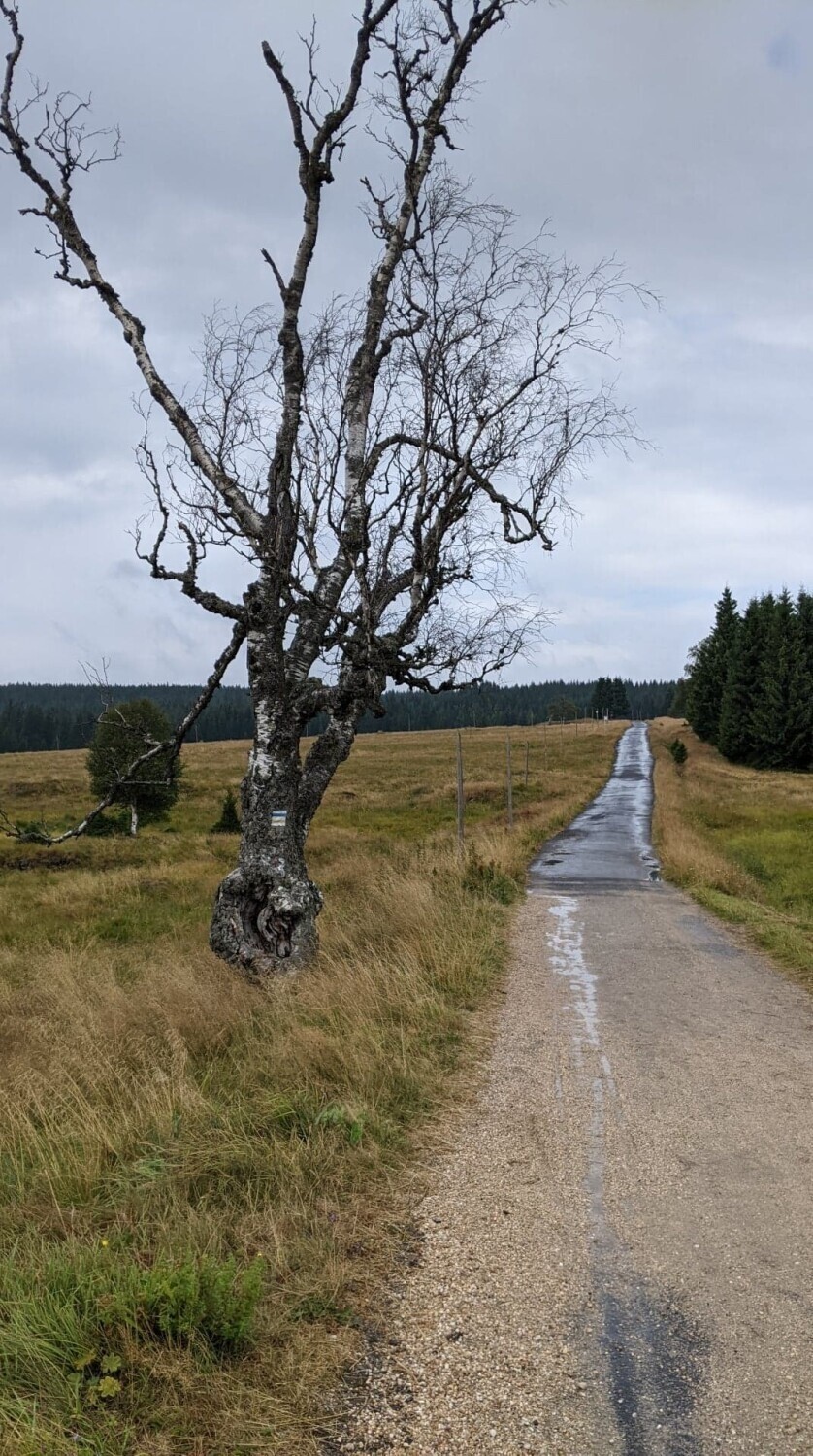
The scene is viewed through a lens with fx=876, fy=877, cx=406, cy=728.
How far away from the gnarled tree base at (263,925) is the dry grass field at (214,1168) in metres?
0.22

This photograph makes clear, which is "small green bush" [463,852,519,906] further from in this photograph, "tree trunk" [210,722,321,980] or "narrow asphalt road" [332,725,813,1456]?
"narrow asphalt road" [332,725,813,1456]

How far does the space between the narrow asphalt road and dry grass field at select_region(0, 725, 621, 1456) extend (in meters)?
0.26

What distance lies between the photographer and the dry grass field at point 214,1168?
103 inches

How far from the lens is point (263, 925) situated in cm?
761

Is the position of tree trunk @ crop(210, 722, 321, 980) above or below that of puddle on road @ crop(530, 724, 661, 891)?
above

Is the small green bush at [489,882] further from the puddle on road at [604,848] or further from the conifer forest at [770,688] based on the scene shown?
the conifer forest at [770,688]

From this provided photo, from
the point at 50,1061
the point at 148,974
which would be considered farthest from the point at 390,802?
the point at 50,1061

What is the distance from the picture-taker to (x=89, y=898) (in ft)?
68.0

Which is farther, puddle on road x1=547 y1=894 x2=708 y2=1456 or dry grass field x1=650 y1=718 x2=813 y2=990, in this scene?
dry grass field x1=650 y1=718 x2=813 y2=990

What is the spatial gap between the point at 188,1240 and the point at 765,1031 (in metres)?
5.18

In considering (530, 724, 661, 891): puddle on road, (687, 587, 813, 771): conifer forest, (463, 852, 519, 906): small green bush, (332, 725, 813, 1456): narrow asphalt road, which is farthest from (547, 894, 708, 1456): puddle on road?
(687, 587, 813, 771): conifer forest

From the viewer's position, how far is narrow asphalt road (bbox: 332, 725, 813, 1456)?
106 inches

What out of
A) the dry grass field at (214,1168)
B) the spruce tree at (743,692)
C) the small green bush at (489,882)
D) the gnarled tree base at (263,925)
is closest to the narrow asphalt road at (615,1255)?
the dry grass field at (214,1168)

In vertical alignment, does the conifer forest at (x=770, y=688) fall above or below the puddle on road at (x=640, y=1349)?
above
